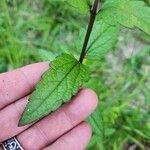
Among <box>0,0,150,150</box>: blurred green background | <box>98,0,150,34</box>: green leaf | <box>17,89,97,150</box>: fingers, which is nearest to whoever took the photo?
<box>98,0,150,34</box>: green leaf

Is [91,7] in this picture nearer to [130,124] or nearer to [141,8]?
[141,8]

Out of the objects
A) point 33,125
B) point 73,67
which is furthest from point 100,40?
point 33,125

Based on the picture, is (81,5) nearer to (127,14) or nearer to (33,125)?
(127,14)

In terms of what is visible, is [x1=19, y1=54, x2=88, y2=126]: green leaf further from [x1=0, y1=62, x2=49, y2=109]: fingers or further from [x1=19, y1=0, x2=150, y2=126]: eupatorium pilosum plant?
[x1=0, y1=62, x2=49, y2=109]: fingers

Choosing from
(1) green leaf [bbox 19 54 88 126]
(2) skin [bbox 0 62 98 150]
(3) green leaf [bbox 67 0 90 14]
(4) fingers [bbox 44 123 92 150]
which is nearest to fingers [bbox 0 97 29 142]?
(2) skin [bbox 0 62 98 150]

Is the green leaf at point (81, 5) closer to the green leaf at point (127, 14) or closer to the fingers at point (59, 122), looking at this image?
the green leaf at point (127, 14)

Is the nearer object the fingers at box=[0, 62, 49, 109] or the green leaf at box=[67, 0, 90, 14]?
the green leaf at box=[67, 0, 90, 14]

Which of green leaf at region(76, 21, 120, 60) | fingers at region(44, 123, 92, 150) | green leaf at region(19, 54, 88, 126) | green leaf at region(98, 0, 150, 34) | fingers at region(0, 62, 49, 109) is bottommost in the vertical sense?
fingers at region(44, 123, 92, 150)

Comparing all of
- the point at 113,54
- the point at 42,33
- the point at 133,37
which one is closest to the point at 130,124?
the point at 113,54
